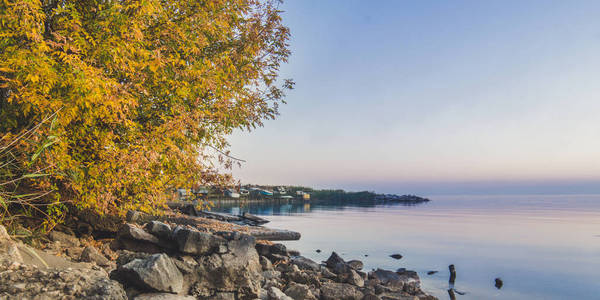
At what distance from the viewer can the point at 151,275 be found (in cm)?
439

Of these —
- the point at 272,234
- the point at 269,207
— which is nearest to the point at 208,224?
the point at 272,234

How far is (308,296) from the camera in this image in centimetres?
677

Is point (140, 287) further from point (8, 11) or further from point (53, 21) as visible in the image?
point (53, 21)

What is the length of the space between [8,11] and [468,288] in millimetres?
16000

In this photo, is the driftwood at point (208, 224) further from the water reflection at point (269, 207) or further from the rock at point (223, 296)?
the water reflection at point (269, 207)

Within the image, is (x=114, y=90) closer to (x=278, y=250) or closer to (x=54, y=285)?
(x=54, y=285)

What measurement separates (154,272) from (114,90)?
4.32m

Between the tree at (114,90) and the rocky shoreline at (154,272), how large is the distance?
3.92 ft

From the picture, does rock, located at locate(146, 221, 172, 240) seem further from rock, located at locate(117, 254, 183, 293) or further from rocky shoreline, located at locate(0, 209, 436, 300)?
rock, located at locate(117, 254, 183, 293)

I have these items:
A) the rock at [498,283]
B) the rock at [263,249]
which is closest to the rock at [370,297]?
the rock at [263,249]

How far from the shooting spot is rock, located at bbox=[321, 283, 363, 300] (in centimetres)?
720

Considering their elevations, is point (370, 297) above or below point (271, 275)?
below

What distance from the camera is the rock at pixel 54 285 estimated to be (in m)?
3.21

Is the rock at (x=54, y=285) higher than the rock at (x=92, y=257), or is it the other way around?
the rock at (x=54, y=285)
